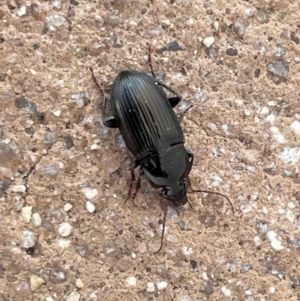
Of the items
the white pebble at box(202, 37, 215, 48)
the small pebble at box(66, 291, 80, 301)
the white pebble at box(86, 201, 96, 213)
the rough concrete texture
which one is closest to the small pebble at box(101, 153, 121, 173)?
the rough concrete texture

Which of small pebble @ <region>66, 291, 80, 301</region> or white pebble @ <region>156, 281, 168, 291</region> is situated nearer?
Result: small pebble @ <region>66, 291, 80, 301</region>

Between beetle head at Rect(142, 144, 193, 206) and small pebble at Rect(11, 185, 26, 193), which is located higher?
beetle head at Rect(142, 144, 193, 206)

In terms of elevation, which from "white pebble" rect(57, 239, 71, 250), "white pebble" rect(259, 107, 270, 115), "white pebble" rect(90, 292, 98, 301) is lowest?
"white pebble" rect(90, 292, 98, 301)

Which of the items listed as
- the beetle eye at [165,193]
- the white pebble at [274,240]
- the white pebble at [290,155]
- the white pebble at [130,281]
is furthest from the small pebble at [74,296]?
the white pebble at [290,155]

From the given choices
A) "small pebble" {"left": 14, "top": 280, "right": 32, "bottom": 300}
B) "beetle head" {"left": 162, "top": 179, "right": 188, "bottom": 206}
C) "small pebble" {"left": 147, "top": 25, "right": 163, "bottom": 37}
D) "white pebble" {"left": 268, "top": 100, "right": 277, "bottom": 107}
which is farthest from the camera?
"white pebble" {"left": 268, "top": 100, "right": 277, "bottom": 107}

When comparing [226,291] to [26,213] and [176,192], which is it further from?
[26,213]

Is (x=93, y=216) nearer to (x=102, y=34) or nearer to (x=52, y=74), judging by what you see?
(x=52, y=74)

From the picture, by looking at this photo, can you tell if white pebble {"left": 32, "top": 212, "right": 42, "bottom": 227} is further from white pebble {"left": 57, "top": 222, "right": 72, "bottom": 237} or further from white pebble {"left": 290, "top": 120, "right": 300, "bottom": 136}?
white pebble {"left": 290, "top": 120, "right": 300, "bottom": 136}

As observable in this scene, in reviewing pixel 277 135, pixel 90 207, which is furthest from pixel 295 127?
pixel 90 207
